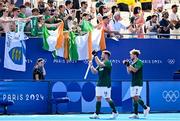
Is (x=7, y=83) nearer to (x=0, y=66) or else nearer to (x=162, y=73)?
(x=0, y=66)

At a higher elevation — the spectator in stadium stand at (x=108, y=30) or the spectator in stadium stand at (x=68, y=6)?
the spectator in stadium stand at (x=68, y=6)

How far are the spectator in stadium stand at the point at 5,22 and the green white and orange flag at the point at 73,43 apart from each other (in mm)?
1473

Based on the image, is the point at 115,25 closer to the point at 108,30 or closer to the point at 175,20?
the point at 108,30

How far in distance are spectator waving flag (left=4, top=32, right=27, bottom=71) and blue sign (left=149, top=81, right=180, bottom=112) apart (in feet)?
17.3

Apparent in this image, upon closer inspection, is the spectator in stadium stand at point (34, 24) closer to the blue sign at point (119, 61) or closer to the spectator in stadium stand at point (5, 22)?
the blue sign at point (119, 61)

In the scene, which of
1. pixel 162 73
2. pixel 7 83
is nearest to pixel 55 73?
pixel 7 83

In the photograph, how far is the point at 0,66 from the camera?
876 inches

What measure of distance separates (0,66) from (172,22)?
7.58 meters

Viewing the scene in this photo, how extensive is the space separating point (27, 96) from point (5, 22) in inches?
113

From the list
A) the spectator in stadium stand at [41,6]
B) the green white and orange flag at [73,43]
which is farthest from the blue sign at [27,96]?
the spectator in stadium stand at [41,6]

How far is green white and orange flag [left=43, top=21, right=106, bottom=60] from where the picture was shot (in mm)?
22594

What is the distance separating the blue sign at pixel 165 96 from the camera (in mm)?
23422

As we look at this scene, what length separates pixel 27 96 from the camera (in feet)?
71.1

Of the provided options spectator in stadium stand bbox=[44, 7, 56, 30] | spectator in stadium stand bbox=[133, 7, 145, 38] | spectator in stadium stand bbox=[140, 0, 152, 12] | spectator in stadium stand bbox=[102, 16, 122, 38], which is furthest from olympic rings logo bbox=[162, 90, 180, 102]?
spectator in stadium stand bbox=[44, 7, 56, 30]
